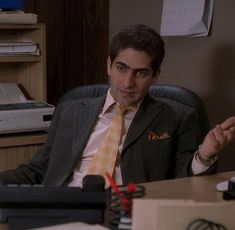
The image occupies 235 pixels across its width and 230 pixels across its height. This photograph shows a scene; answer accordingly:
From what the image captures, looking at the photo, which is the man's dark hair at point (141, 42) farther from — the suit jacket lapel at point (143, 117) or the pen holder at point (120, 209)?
the pen holder at point (120, 209)

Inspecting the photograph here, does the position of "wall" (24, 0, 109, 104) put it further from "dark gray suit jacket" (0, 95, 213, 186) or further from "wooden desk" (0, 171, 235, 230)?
"wooden desk" (0, 171, 235, 230)

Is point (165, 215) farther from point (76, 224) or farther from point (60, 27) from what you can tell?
point (60, 27)

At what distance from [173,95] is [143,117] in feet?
0.71

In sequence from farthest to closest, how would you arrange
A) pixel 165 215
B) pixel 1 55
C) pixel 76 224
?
1. pixel 1 55
2. pixel 76 224
3. pixel 165 215

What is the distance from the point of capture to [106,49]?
309cm

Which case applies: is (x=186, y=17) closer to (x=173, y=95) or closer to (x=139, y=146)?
(x=173, y=95)

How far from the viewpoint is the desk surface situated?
1345mm

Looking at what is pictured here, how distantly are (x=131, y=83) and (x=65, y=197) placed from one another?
74 centimetres

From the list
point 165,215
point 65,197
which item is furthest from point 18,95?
point 165,215

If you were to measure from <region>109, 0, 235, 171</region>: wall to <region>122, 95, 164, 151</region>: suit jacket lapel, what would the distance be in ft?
1.69

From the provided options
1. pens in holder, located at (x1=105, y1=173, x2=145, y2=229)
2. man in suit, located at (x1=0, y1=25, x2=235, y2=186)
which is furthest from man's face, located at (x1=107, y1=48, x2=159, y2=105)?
pens in holder, located at (x1=105, y1=173, x2=145, y2=229)

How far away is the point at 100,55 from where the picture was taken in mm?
3117

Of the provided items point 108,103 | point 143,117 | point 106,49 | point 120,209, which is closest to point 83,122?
point 108,103

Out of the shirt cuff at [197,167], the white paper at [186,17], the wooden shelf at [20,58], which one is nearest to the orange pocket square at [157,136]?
the shirt cuff at [197,167]
